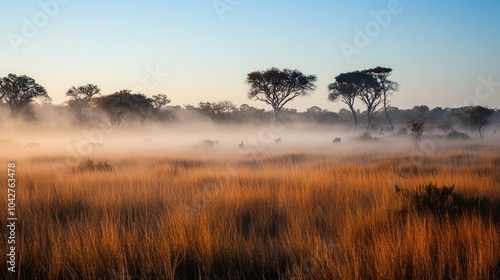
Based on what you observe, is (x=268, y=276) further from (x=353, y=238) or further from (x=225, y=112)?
(x=225, y=112)

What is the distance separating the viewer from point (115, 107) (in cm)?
4131

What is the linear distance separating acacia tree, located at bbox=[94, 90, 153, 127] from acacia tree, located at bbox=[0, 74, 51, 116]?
8736 mm

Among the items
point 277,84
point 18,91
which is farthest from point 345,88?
point 18,91

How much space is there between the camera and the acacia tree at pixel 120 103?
39625mm

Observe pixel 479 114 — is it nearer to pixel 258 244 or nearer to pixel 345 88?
pixel 345 88

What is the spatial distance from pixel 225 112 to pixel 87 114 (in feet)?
92.8

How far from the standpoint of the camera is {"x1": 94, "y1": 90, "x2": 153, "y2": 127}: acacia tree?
1560 inches

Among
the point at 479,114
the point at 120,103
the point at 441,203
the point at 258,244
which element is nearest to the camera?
the point at 258,244

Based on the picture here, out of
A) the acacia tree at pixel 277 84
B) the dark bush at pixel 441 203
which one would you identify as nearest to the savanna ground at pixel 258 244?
the dark bush at pixel 441 203

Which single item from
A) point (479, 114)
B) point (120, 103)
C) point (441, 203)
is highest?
point (120, 103)

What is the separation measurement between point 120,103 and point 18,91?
42.7ft

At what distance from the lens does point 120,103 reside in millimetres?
41062

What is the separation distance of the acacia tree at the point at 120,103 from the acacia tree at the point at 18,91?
8736 millimetres

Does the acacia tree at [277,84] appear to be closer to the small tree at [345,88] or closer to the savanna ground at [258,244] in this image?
the small tree at [345,88]
